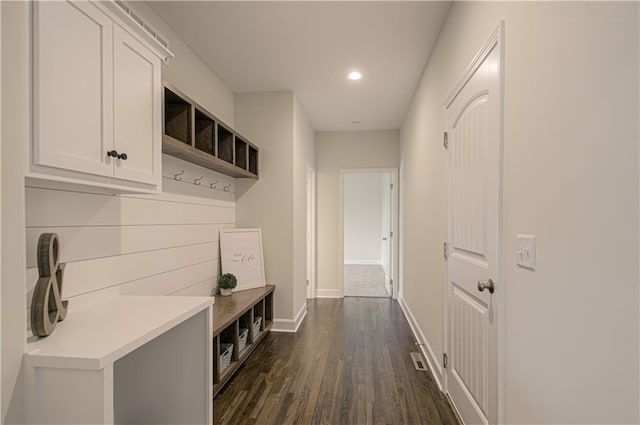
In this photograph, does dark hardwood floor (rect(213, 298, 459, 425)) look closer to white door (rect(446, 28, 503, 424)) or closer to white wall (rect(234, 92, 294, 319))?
white door (rect(446, 28, 503, 424))

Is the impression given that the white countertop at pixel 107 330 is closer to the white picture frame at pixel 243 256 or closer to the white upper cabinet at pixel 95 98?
the white upper cabinet at pixel 95 98

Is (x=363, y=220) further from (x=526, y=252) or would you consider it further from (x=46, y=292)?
(x=46, y=292)

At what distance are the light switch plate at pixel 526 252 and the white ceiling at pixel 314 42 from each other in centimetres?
173

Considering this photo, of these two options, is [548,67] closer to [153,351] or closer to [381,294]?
[153,351]

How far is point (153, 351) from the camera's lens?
1.56 m

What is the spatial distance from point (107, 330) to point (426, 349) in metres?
2.55

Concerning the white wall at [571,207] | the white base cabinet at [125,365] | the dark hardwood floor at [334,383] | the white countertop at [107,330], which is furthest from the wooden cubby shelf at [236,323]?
the white wall at [571,207]

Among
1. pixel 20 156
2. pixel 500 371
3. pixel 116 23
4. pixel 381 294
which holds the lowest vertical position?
pixel 381 294

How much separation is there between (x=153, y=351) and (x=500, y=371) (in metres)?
1.59

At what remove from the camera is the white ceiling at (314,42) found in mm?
2189

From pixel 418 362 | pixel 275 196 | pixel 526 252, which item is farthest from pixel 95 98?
pixel 418 362

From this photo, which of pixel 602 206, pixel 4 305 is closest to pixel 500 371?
pixel 602 206

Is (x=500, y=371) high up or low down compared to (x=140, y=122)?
down

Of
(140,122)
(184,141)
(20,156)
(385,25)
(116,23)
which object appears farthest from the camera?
(385,25)
